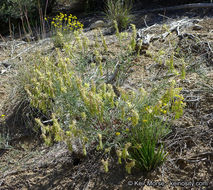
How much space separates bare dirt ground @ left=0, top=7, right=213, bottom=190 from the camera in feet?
6.91

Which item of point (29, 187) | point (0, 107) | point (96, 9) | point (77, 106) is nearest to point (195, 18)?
point (96, 9)

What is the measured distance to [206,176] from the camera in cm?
201

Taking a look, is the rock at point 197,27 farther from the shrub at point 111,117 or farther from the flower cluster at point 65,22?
the shrub at point 111,117

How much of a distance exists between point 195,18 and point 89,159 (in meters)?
3.84

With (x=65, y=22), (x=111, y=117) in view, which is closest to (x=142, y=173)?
(x=111, y=117)

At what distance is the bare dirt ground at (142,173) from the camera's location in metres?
2.11

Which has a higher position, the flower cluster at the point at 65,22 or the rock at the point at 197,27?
the flower cluster at the point at 65,22

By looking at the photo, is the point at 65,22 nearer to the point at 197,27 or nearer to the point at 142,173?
the point at 197,27

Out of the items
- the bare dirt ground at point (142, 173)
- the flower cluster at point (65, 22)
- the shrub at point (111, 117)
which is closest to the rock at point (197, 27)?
the bare dirt ground at point (142, 173)

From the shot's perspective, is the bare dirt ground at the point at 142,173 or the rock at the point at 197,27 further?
the rock at the point at 197,27

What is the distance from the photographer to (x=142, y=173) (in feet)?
7.14

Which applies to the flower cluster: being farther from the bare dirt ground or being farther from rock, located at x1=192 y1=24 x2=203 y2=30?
rock, located at x1=192 y1=24 x2=203 y2=30

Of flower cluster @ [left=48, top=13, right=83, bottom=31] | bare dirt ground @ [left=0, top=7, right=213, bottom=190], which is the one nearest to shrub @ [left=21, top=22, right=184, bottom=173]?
bare dirt ground @ [left=0, top=7, right=213, bottom=190]

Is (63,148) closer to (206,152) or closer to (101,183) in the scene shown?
(101,183)
